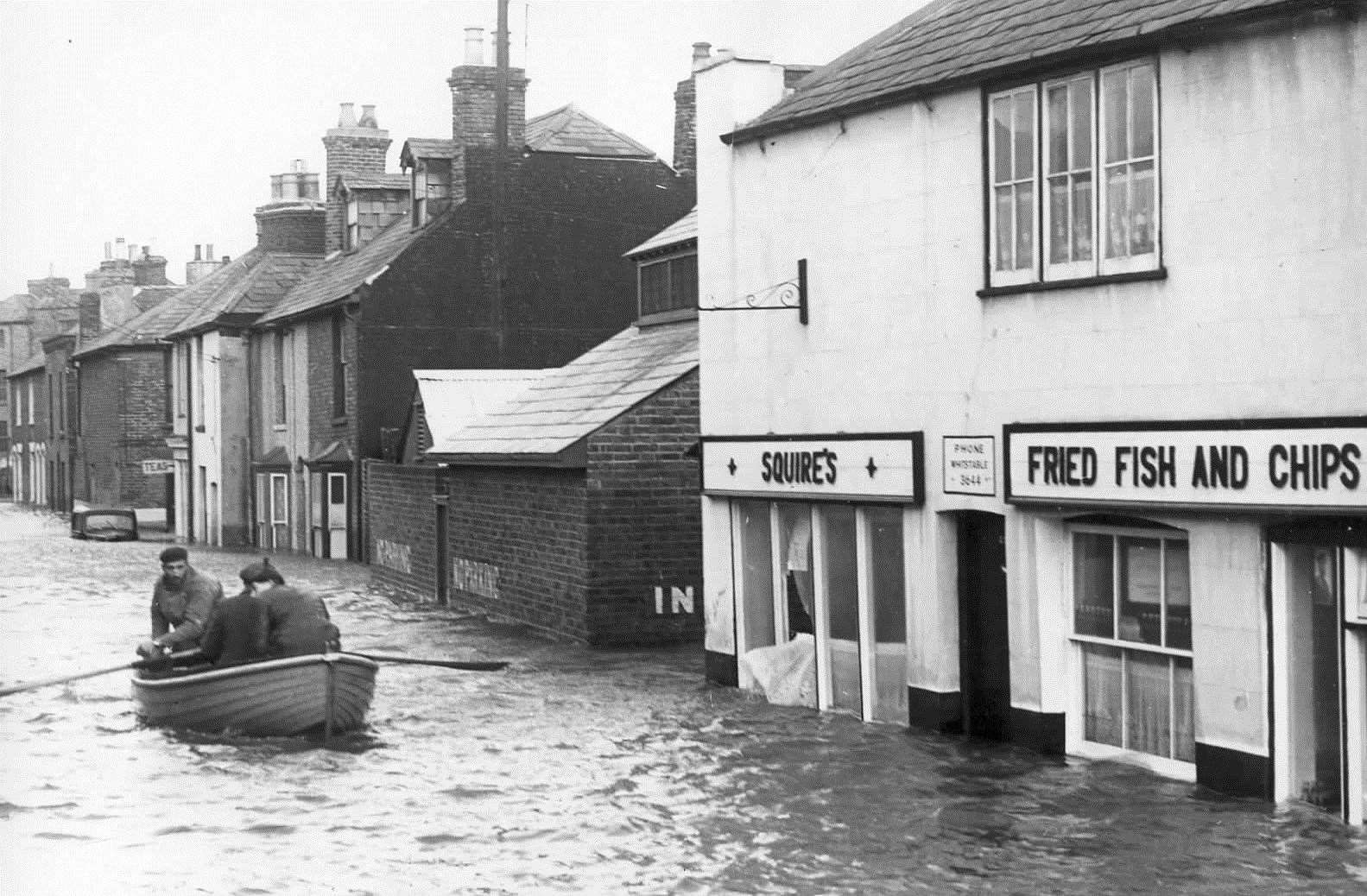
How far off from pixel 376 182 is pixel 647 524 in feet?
88.5

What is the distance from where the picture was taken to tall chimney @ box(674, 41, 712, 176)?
1478 inches

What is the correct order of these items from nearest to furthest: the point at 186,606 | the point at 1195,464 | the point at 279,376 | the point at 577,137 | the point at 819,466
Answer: the point at 1195,464 < the point at 819,466 < the point at 186,606 < the point at 577,137 < the point at 279,376

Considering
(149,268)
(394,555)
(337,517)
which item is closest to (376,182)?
(337,517)

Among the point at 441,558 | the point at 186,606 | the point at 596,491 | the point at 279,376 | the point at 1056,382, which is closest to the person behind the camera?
the point at 1056,382

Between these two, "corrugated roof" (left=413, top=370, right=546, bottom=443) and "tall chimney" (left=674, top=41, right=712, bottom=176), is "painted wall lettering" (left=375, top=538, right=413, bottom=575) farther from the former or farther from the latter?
"tall chimney" (left=674, top=41, right=712, bottom=176)

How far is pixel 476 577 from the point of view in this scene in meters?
30.0

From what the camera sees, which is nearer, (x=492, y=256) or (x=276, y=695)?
(x=276, y=695)

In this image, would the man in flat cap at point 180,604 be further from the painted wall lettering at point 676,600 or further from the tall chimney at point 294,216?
the tall chimney at point 294,216

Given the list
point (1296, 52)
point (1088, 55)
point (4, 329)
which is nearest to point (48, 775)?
point (1088, 55)

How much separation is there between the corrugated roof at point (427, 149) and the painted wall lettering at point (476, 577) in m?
13.7

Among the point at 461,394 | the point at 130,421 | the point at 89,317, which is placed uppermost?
the point at 89,317

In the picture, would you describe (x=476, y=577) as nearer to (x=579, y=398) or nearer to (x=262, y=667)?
(x=579, y=398)

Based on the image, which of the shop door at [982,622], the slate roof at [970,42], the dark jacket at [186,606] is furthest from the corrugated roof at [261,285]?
the shop door at [982,622]

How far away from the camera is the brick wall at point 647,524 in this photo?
25109 mm
